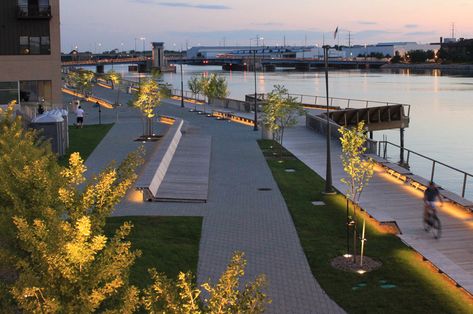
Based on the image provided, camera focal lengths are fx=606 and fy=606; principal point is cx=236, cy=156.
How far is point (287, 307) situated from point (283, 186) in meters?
12.3

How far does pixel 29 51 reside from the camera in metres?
49.4

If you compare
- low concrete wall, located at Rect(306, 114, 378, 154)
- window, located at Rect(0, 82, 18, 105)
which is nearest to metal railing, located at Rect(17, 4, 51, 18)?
window, located at Rect(0, 82, 18, 105)

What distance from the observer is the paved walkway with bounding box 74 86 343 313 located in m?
13.3

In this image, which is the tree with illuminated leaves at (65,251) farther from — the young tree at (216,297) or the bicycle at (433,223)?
the bicycle at (433,223)

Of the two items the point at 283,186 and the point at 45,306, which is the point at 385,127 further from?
the point at 45,306

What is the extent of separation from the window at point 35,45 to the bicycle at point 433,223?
4005 centimetres

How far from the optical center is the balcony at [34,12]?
159 ft

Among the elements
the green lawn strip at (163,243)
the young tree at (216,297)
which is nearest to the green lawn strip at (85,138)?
the green lawn strip at (163,243)

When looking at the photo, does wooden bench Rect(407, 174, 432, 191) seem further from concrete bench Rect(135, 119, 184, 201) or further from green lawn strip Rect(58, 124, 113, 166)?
green lawn strip Rect(58, 124, 113, 166)

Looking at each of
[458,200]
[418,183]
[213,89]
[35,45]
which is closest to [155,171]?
[418,183]

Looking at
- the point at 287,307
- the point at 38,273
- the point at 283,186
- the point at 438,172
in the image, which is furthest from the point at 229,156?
the point at 38,273

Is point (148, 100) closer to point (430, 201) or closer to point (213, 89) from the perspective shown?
point (430, 201)

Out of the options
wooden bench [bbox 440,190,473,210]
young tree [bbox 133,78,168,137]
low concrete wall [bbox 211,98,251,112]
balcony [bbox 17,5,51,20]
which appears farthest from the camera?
low concrete wall [bbox 211,98,251,112]

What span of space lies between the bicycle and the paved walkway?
3.73 m
